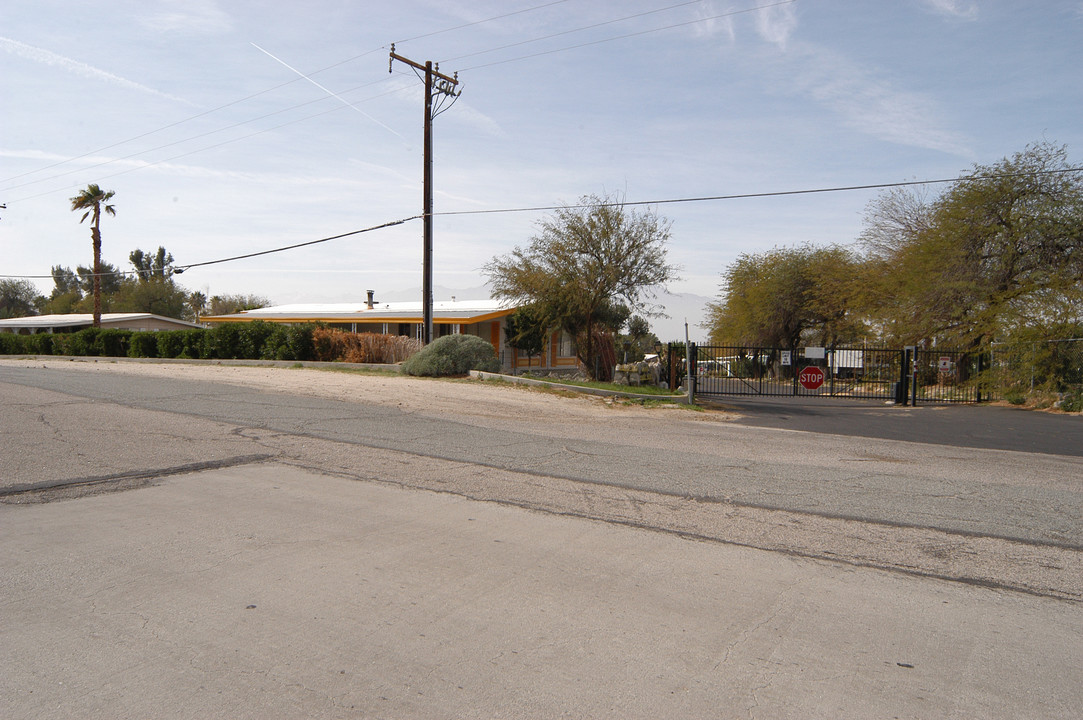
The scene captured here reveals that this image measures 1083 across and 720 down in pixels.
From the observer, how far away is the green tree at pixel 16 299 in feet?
339

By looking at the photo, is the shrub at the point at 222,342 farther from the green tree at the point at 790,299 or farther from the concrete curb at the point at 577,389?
the green tree at the point at 790,299

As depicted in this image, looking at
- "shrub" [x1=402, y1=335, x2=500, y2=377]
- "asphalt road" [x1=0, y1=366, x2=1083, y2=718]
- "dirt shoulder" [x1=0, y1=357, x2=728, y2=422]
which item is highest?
"shrub" [x1=402, y1=335, x2=500, y2=377]

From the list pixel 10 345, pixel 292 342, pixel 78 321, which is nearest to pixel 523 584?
pixel 292 342

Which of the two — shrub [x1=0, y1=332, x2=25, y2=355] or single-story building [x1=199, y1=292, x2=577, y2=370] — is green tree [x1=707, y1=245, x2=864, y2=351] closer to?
Answer: single-story building [x1=199, y1=292, x2=577, y2=370]

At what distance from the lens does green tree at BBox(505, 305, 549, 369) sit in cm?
Answer: 3203

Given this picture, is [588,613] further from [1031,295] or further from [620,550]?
[1031,295]

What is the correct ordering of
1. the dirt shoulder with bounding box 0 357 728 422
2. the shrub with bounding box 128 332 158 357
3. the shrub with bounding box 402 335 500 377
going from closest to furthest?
1. the dirt shoulder with bounding box 0 357 728 422
2. the shrub with bounding box 402 335 500 377
3. the shrub with bounding box 128 332 158 357

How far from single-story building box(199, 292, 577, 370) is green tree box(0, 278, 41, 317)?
8161cm

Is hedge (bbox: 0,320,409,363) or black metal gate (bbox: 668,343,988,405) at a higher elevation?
hedge (bbox: 0,320,409,363)

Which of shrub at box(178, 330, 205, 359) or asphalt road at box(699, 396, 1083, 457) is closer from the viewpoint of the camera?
asphalt road at box(699, 396, 1083, 457)

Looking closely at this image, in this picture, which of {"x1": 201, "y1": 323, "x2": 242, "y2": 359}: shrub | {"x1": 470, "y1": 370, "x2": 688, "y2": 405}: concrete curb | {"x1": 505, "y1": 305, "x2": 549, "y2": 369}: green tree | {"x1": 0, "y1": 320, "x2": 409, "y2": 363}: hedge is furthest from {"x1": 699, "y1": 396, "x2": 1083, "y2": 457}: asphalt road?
{"x1": 201, "y1": 323, "x2": 242, "y2": 359}: shrub

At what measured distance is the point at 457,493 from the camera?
26.1ft

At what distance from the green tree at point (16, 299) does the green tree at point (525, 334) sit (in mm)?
95346

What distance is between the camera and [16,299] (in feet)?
342
